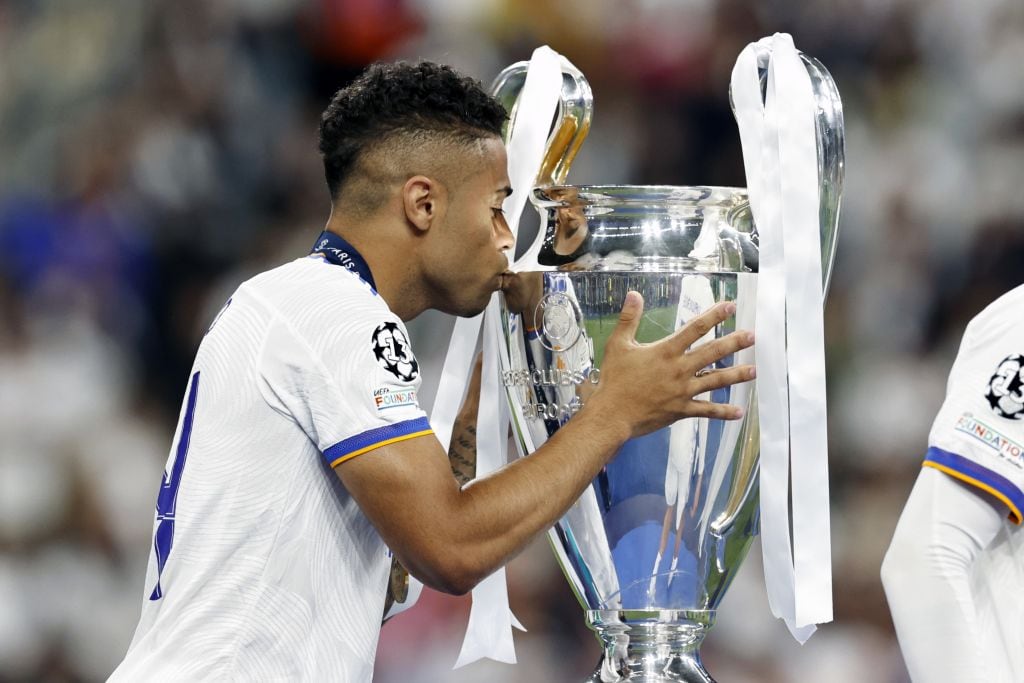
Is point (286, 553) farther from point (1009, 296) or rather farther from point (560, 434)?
point (1009, 296)

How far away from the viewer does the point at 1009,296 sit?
122cm

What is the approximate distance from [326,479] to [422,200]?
0.33 m

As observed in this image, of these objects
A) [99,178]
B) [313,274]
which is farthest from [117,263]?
[313,274]

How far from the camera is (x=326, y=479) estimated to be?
4.32 ft

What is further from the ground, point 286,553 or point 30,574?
point 286,553

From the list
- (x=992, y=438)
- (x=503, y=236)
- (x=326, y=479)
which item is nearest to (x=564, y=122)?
(x=503, y=236)

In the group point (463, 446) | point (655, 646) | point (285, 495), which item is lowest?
point (655, 646)

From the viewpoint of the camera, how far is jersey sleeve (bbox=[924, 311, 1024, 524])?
116 cm

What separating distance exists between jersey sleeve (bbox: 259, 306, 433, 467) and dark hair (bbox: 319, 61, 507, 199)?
23 centimetres

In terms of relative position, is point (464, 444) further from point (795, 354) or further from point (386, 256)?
point (795, 354)

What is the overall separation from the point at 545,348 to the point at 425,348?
1727 millimetres

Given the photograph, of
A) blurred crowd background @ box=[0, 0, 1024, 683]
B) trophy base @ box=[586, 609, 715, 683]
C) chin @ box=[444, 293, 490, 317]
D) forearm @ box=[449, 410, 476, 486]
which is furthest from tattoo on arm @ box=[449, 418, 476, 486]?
blurred crowd background @ box=[0, 0, 1024, 683]

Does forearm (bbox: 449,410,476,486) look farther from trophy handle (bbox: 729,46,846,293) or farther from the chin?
trophy handle (bbox: 729,46,846,293)

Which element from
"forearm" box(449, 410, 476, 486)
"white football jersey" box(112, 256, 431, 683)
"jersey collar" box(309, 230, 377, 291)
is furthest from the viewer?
"forearm" box(449, 410, 476, 486)
